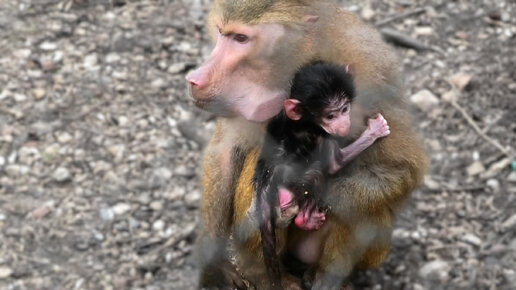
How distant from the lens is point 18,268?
11.3 feet

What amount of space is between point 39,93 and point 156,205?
86 cm

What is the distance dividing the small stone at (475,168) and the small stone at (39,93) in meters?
1.86

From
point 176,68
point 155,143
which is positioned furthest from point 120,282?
point 176,68

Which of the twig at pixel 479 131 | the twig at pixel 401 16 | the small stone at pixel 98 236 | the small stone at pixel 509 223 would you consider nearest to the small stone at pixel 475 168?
the twig at pixel 479 131

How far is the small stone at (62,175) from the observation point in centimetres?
376

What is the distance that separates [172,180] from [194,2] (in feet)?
3.82

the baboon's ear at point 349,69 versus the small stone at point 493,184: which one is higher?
the baboon's ear at point 349,69

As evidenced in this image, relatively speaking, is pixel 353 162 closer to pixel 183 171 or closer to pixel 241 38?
pixel 241 38

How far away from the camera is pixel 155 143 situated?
3.92 m

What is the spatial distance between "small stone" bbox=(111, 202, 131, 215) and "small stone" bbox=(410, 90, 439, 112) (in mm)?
1292

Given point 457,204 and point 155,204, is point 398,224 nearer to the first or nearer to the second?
point 457,204

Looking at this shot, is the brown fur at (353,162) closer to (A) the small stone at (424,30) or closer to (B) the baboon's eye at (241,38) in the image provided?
(B) the baboon's eye at (241,38)

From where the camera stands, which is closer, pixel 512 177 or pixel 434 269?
pixel 434 269

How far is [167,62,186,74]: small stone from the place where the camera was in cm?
424
